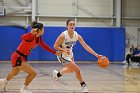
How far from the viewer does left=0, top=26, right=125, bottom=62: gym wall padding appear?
19247 mm

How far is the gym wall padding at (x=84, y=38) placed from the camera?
19.2 m

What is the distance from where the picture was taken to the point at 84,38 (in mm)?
19469

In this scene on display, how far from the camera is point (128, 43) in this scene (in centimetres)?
2016

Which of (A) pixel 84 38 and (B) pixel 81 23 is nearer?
(A) pixel 84 38

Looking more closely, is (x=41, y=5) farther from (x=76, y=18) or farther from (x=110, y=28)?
(x=110, y=28)

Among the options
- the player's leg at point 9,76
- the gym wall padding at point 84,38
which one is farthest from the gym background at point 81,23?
the player's leg at point 9,76

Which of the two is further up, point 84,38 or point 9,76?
point 84,38

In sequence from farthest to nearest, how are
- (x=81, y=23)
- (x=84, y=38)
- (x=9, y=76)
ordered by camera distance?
(x=81, y=23), (x=84, y=38), (x=9, y=76)

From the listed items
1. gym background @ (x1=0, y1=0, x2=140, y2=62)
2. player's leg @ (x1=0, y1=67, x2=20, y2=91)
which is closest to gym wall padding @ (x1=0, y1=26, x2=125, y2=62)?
gym background @ (x1=0, y1=0, x2=140, y2=62)

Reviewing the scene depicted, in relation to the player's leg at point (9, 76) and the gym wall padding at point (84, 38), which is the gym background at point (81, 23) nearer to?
the gym wall padding at point (84, 38)

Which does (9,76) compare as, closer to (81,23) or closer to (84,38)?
(84,38)

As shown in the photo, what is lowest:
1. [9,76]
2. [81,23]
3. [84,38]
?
[9,76]

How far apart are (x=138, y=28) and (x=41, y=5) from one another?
20.0ft

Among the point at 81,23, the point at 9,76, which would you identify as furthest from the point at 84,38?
the point at 9,76
